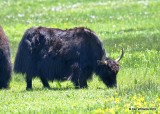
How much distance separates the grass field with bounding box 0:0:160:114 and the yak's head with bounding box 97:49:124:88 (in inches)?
9.4

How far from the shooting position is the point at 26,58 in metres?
17.8

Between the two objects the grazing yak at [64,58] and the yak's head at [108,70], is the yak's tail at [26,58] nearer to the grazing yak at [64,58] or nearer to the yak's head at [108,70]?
the grazing yak at [64,58]

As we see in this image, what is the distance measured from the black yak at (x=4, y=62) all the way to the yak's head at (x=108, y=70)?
226 centimetres

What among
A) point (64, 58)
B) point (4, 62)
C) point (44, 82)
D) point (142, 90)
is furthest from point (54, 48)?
point (142, 90)

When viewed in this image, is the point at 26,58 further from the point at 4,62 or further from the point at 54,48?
the point at 54,48

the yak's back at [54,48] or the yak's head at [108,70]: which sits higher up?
the yak's back at [54,48]

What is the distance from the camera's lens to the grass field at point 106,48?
13.1m

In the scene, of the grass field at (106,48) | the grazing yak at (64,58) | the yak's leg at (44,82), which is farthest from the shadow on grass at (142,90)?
the yak's leg at (44,82)

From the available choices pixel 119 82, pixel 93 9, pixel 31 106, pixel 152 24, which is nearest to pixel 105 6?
pixel 93 9

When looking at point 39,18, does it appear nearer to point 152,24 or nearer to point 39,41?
point 152,24

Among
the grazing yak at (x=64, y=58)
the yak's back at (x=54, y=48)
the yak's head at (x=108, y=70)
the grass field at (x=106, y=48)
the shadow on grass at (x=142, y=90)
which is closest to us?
the grass field at (x=106, y=48)

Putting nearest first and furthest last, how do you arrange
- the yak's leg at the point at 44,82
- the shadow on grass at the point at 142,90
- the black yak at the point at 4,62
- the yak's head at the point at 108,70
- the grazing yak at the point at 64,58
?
the shadow on grass at the point at 142,90
the yak's head at the point at 108,70
the grazing yak at the point at 64,58
the black yak at the point at 4,62
the yak's leg at the point at 44,82

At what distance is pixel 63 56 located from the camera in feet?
58.2

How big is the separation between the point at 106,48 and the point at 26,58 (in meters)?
6.17
